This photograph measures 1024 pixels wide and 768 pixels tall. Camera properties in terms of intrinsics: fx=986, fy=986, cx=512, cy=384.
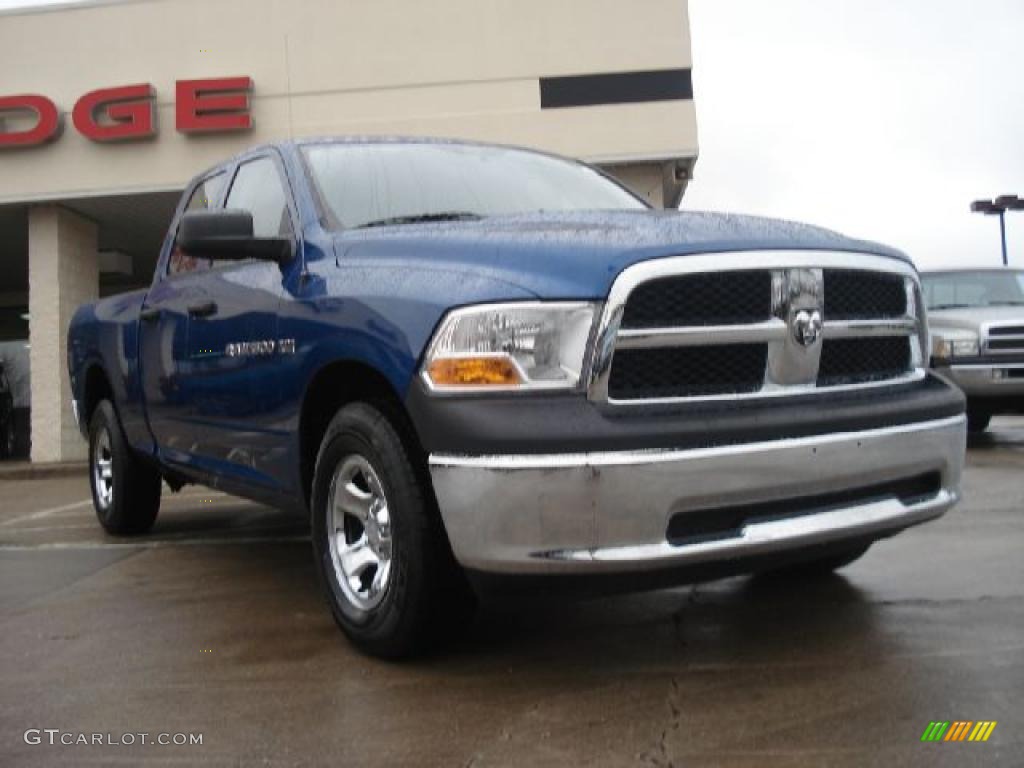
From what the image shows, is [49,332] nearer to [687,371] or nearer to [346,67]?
[346,67]

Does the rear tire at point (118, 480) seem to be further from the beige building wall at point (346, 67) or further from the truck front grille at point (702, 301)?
the beige building wall at point (346, 67)

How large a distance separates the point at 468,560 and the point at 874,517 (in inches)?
48.5

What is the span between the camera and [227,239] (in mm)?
3533

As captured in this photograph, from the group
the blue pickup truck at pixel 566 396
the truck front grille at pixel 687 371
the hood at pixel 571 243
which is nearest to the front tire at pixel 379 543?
the blue pickup truck at pixel 566 396

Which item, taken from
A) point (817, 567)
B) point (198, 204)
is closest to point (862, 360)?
point (817, 567)

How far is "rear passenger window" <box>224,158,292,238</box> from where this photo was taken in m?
3.96

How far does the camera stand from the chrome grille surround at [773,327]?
2629mm

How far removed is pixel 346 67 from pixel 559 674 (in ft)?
43.8

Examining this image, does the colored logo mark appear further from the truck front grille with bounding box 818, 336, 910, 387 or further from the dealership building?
the dealership building

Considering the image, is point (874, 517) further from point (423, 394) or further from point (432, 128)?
point (432, 128)

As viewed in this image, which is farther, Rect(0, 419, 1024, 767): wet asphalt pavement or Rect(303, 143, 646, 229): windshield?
Rect(303, 143, 646, 229): windshield

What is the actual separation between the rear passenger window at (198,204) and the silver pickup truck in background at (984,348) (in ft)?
21.3

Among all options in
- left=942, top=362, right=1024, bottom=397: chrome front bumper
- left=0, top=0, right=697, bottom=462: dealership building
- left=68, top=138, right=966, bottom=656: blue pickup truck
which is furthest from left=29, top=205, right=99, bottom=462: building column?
left=68, top=138, right=966, bottom=656: blue pickup truck

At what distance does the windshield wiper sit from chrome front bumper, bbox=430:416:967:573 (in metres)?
1.26
